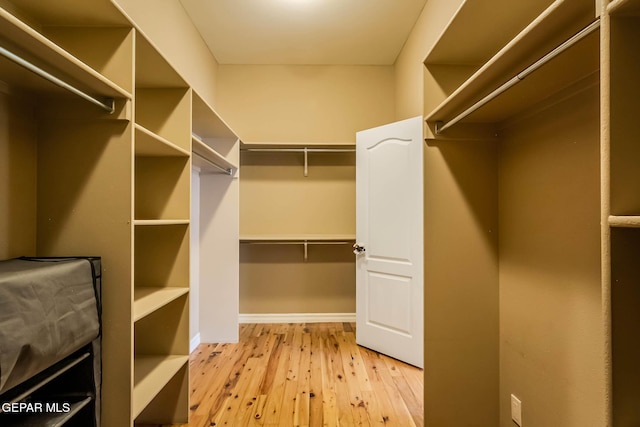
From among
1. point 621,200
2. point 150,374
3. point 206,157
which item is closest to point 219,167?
point 206,157

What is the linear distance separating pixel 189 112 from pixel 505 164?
68.2 inches

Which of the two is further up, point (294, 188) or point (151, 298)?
point (294, 188)

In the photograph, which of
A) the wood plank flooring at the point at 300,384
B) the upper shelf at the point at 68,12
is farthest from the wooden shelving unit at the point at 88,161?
the wood plank flooring at the point at 300,384

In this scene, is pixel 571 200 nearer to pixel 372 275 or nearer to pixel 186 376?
pixel 372 275

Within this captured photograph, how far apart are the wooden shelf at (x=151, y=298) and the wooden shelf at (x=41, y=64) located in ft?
2.96

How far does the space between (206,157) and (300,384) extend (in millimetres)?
1854

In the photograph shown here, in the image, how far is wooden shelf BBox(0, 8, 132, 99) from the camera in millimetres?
735

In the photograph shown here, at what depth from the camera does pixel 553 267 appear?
1.12 m

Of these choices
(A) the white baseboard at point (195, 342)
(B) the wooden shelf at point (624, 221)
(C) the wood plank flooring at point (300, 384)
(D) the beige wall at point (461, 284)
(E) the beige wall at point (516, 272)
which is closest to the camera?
(B) the wooden shelf at point (624, 221)

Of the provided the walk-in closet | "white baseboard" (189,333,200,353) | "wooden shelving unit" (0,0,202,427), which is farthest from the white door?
A: "wooden shelving unit" (0,0,202,427)

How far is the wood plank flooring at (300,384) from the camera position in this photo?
173 centimetres

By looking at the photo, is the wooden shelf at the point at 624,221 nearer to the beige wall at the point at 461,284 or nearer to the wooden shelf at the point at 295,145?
the beige wall at the point at 461,284

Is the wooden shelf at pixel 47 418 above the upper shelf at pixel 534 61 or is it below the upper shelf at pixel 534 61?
below

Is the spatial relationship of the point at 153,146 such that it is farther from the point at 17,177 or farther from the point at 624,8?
the point at 624,8
